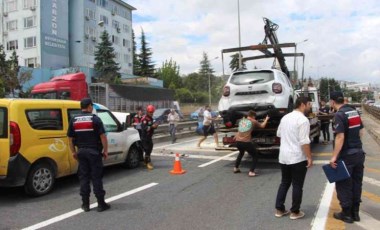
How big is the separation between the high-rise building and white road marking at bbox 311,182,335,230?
156ft

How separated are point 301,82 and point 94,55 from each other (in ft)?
155

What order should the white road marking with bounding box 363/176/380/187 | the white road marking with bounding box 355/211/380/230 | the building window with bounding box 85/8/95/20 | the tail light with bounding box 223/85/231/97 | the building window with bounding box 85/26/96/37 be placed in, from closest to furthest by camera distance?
the white road marking with bounding box 355/211/380/230
the white road marking with bounding box 363/176/380/187
the tail light with bounding box 223/85/231/97
the building window with bounding box 85/8/95/20
the building window with bounding box 85/26/96/37

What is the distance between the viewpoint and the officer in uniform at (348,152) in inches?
226

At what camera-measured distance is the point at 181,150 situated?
1519 cm

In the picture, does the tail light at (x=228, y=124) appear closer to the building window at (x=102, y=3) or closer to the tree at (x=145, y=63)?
the building window at (x=102, y=3)

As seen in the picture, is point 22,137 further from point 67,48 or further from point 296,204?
point 67,48

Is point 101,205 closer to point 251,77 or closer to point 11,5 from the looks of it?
point 251,77


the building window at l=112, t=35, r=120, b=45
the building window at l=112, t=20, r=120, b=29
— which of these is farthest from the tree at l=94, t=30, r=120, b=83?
the building window at l=112, t=20, r=120, b=29

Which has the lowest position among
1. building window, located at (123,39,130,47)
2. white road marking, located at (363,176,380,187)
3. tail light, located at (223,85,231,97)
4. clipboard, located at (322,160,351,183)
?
white road marking, located at (363,176,380,187)

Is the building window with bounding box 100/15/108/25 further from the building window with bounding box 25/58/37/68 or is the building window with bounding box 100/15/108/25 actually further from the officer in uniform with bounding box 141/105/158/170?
the officer in uniform with bounding box 141/105/158/170

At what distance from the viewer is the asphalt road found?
592 cm

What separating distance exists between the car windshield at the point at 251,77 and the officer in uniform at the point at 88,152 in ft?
18.4

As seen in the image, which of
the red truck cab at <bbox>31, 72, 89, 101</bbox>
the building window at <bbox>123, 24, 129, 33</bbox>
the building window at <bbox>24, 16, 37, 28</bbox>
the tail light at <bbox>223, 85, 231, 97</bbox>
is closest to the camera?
the tail light at <bbox>223, 85, 231, 97</bbox>

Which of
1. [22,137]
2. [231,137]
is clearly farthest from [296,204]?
[231,137]
